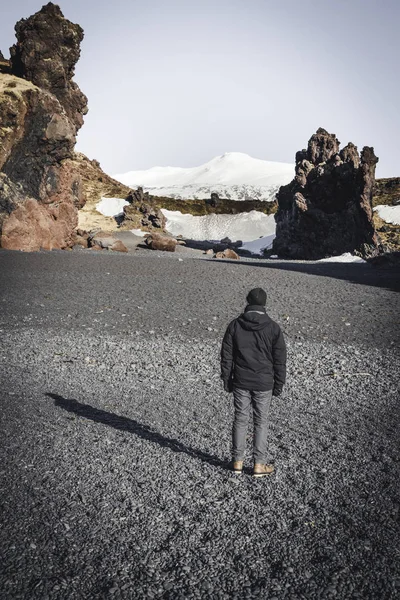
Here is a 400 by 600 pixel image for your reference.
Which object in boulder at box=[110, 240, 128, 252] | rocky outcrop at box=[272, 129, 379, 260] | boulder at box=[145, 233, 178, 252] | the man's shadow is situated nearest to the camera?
the man's shadow

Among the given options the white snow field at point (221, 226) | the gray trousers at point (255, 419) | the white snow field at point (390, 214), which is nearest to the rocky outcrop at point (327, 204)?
the white snow field at point (390, 214)

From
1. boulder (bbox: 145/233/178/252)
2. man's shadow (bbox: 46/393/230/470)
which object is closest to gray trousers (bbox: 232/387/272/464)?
man's shadow (bbox: 46/393/230/470)

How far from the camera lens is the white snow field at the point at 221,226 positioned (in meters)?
61.9

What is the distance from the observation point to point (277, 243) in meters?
43.3

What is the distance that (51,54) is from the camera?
3281cm

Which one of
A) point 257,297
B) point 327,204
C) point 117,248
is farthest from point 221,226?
point 257,297

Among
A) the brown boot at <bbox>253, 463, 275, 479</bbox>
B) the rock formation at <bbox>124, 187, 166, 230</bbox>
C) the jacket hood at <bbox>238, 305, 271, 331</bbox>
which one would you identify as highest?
the rock formation at <bbox>124, 187, 166, 230</bbox>

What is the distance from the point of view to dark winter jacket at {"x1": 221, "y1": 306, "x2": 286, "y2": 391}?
16.4 ft

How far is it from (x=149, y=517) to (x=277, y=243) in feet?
134

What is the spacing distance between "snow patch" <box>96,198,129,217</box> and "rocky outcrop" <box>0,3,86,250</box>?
21.3 metres

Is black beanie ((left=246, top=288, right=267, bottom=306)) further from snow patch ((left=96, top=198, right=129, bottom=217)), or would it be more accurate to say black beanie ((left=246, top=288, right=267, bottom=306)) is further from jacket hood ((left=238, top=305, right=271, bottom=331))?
snow patch ((left=96, top=198, right=129, bottom=217))

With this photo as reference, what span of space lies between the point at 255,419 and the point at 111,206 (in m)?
52.8

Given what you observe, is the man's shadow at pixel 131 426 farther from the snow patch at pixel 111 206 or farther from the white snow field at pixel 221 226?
the white snow field at pixel 221 226

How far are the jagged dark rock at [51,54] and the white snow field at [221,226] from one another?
2779cm
